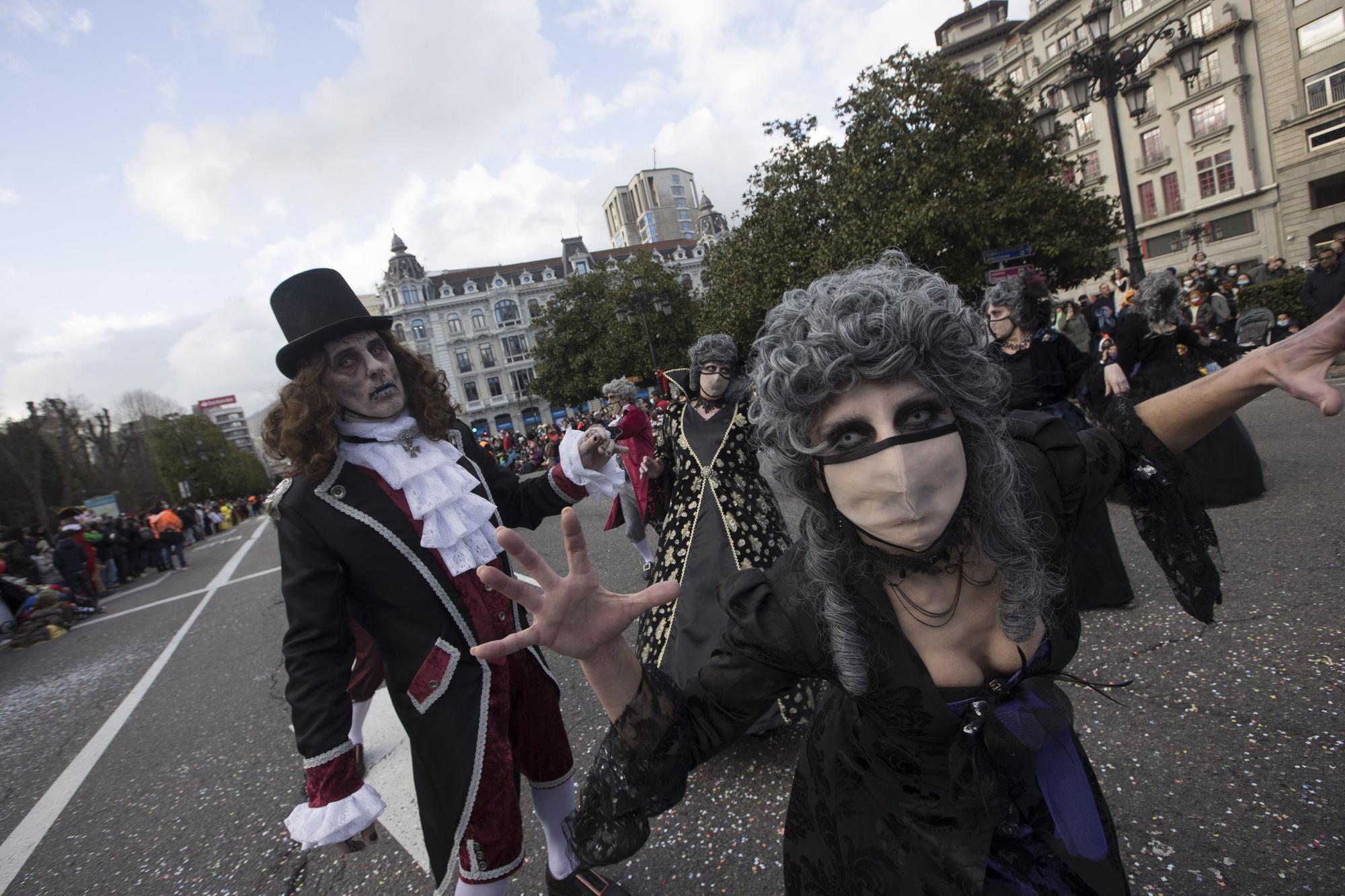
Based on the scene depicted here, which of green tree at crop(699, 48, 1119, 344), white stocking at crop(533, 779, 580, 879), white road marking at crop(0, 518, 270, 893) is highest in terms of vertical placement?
green tree at crop(699, 48, 1119, 344)

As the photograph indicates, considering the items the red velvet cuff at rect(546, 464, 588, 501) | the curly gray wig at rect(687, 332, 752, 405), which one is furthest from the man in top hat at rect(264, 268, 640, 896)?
the curly gray wig at rect(687, 332, 752, 405)

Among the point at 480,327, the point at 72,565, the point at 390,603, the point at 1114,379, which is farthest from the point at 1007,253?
the point at 480,327

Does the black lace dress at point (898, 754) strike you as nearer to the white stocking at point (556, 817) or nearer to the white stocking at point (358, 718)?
the white stocking at point (556, 817)

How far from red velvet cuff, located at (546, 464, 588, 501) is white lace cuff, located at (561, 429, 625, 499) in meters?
0.01

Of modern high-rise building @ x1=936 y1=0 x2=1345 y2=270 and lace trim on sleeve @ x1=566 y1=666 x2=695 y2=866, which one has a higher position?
modern high-rise building @ x1=936 y1=0 x2=1345 y2=270

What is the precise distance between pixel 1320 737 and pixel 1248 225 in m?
36.5

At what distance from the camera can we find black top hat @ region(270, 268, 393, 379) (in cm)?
206

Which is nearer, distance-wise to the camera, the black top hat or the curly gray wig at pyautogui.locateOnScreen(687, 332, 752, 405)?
the black top hat

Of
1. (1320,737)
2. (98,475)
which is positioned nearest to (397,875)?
(1320,737)

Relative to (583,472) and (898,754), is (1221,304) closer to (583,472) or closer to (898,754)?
(583,472)

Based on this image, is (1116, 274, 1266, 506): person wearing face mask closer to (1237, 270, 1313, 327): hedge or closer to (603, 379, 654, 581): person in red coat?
(603, 379, 654, 581): person in red coat

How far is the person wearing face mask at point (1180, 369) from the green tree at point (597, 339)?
32.7 m

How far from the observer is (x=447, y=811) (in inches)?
75.4

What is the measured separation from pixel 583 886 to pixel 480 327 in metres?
63.7
